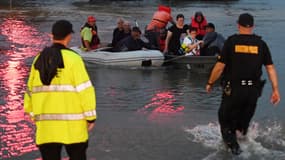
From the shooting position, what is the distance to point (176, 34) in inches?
576

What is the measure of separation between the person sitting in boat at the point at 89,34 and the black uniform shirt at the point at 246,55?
8890 mm

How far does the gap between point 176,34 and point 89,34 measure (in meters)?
2.31

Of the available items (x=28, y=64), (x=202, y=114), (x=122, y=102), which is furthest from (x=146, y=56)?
(x=202, y=114)

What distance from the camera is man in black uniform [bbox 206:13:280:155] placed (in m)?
6.59

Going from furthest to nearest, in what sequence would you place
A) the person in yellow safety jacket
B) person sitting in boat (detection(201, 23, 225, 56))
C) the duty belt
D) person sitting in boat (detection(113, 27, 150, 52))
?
person sitting in boat (detection(113, 27, 150, 52))
person sitting in boat (detection(201, 23, 225, 56))
the duty belt
the person in yellow safety jacket

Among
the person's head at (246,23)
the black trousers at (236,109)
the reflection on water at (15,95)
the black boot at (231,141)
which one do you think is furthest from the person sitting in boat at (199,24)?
the person's head at (246,23)

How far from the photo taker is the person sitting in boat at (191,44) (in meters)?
14.4

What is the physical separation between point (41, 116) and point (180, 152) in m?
2.66

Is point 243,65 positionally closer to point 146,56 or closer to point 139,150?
point 139,150

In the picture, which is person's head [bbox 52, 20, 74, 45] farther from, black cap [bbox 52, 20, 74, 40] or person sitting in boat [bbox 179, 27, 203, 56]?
Result: person sitting in boat [bbox 179, 27, 203, 56]

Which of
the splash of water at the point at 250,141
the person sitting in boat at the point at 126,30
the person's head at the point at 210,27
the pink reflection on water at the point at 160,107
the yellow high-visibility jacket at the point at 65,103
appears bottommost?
the pink reflection on water at the point at 160,107

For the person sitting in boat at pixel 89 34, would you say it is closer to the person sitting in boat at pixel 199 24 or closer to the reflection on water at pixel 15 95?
the reflection on water at pixel 15 95

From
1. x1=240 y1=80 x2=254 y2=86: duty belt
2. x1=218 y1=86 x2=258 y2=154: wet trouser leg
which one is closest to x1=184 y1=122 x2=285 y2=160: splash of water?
x1=218 y1=86 x2=258 y2=154: wet trouser leg

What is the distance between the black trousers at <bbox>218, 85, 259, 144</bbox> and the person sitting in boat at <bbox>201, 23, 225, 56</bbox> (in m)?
7.10
